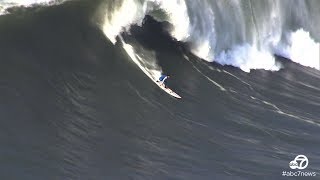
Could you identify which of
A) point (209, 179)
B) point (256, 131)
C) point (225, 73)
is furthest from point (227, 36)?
point (209, 179)

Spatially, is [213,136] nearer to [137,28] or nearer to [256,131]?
[256,131]

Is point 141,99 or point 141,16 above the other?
point 141,16

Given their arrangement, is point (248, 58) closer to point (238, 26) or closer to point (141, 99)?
point (238, 26)

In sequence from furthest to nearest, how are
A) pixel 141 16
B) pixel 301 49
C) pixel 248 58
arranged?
pixel 301 49 → pixel 248 58 → pixel 141 16
